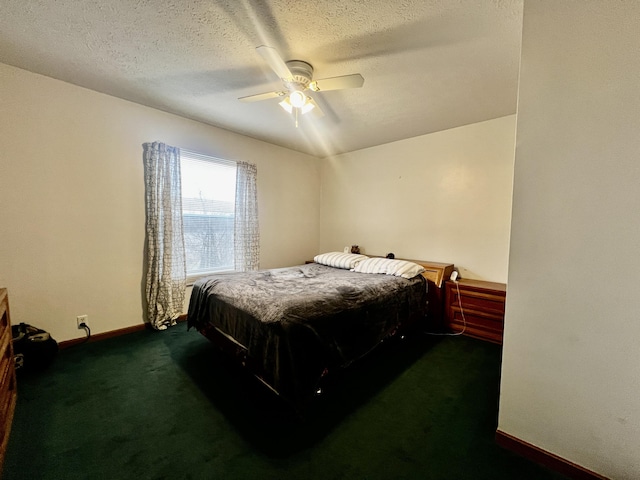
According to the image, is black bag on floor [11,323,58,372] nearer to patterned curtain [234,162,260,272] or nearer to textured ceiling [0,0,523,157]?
patterned curtain [234,162,260,272]

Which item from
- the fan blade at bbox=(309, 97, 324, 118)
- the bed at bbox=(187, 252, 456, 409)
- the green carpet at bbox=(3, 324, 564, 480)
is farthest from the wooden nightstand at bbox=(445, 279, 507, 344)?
the fan blade at bbox=(309, 97, 324, 118)

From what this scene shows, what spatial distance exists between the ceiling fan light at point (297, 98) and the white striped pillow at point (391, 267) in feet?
6.36

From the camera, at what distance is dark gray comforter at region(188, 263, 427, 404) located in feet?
5.06

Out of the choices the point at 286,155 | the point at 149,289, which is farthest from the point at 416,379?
the point at 286,155

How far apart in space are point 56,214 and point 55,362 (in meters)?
1.31

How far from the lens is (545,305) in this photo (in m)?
1.29

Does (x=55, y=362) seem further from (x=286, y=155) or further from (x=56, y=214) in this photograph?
(x=286, y=155)

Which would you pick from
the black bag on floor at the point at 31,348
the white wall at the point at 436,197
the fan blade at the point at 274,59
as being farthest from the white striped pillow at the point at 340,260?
the black bag on floor at the point at 31,348

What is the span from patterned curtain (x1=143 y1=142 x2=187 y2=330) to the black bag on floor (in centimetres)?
85

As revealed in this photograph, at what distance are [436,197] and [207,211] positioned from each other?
3.10 m

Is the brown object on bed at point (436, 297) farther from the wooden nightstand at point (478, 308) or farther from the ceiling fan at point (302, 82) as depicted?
the ceiling fan at point (302, 82)

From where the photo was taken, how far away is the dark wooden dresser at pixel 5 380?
1.33 meters

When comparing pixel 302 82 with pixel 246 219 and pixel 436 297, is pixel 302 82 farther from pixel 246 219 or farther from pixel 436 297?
pixel 436 297

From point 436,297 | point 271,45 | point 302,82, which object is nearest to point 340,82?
point 302,82
